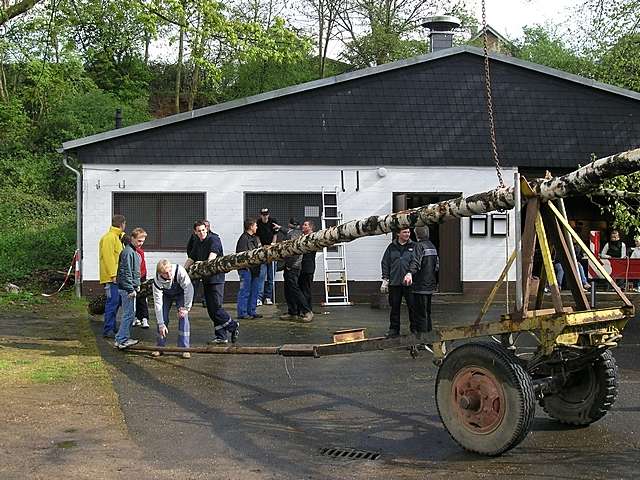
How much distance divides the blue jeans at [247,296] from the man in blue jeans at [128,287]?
346 centimetres

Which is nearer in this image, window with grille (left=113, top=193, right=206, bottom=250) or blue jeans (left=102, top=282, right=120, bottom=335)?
blue jeans (left=102, top=282, right=120, bottom=335)

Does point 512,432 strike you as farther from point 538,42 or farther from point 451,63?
point 538,42

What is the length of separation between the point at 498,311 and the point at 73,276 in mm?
9803

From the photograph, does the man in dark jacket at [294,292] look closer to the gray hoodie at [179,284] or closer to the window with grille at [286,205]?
the window with grille at [286,205]

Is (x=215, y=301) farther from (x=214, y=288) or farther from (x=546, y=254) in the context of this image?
(x=546, y=254)

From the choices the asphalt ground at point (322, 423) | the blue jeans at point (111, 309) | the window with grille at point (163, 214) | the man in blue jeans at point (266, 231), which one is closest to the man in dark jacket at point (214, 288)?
the asphalt ground at point (322, 423)

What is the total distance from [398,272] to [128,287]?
373 centimetres

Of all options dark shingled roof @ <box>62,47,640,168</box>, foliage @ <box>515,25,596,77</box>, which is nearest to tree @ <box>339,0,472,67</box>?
foliage @ <box>515,25,596,77</box>

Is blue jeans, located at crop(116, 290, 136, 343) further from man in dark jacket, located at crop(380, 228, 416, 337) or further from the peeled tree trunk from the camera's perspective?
man in dark jacket, located at crop(380, 228, 416, 337)

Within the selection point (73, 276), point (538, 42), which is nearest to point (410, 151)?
point (73, 276)

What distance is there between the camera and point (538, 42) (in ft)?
162

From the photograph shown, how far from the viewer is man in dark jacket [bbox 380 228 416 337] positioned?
11.7m

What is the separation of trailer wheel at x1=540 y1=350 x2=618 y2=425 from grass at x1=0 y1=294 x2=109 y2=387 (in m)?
4.88

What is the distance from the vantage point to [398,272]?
11.8 meters
